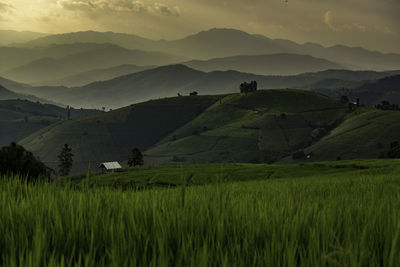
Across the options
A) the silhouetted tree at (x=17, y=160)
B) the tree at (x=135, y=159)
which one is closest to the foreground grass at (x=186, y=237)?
the silhouetted tree at (x=17, y=160)

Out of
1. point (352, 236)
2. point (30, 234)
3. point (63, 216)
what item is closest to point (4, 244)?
point (30, 234)

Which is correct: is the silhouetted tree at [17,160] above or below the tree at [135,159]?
above

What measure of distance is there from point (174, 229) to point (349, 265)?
5.95 ft

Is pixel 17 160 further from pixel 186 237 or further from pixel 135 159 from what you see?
pixel 135 159

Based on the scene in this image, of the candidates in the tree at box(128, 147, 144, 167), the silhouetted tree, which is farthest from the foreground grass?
the tree at box(128, 147, 144, 167)

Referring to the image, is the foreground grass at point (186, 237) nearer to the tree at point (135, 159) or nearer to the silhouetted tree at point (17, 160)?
the silhouetted tree at point (17, 160)

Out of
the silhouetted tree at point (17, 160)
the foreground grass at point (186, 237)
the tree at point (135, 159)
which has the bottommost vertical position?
the tree at point (135, 159)

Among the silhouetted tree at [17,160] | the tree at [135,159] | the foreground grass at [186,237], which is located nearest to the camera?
the foreground grass at [186,237]

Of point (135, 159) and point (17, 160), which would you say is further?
point (135, 159)

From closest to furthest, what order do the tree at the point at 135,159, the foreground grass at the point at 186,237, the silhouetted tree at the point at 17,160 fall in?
the foreground grass at the point at 186,237, the silhouetted tree at the point at 17,160, the tree at the point at 135,159

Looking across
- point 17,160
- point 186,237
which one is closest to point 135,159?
point 17,160

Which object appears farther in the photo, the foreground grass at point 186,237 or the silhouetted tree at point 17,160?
the silhouetted tree at point 17,160

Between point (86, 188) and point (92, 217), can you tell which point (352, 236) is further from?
point (86, 188)

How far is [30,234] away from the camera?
144 inches
